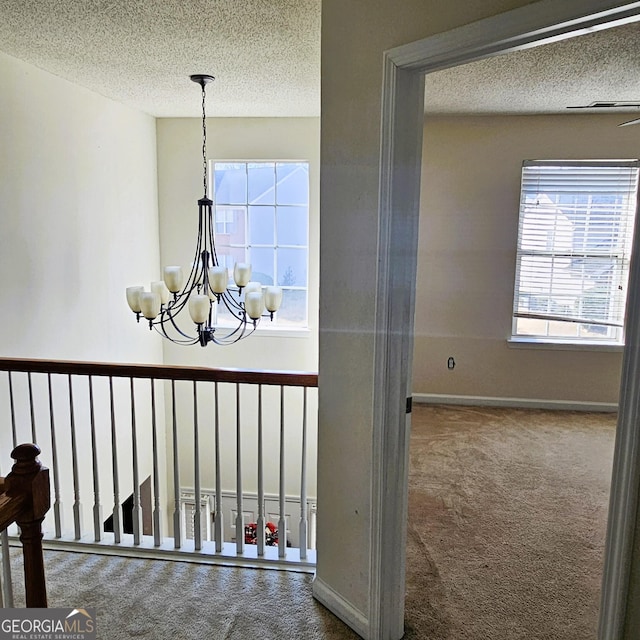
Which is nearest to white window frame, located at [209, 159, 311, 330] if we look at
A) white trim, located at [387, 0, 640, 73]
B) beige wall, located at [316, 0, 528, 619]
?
beige wall, located at [316, 0, 528, 619]

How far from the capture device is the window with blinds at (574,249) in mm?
4227

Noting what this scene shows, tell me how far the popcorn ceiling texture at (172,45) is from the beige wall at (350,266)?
64 cm

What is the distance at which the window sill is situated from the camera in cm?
432

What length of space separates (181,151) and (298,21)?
8.94ft

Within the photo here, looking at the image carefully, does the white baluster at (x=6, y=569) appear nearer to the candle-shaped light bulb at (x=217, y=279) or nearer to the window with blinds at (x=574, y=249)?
the candle-shaped light bulb at (x=217, y=279)

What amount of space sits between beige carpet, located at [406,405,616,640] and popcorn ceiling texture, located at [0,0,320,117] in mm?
2531

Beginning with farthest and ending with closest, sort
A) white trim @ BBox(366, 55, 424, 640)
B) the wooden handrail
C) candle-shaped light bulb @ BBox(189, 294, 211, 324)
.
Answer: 1. candle-shaped light bulb @ BBox(189, 294, 211, 324)
2. the wooden handrail
3. white trim @ BBox(366, 55, 424, 640)

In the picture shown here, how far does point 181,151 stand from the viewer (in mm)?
4891

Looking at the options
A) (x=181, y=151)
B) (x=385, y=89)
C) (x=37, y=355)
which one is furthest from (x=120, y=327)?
(x=385, y=89)

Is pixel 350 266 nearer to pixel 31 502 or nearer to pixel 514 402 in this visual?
pixel 31 502

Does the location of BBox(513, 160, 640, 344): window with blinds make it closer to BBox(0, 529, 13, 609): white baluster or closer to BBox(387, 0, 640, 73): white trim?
BBox(387, 0, 640, 73): white trim

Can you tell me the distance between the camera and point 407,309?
5.98 feet
